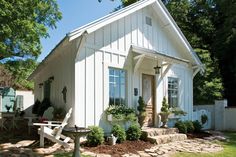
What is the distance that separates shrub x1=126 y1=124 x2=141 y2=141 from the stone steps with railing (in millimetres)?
337

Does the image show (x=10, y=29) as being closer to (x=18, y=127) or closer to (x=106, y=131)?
(x=18, y=127)

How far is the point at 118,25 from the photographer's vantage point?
11070 millimetres

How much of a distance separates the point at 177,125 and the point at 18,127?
6913 mm

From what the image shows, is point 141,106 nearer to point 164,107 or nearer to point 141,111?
point 141,111

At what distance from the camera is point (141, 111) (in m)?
11.2

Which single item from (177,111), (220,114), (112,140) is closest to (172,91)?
(177,111)

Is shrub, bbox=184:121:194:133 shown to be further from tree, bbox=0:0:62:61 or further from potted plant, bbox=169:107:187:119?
tree, bbox=0:0:62:61

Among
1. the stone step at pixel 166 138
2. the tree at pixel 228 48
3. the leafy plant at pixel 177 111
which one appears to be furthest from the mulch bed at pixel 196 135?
the tree at pixel 228 48

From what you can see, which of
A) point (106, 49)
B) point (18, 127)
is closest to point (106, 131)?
point (106, 49)

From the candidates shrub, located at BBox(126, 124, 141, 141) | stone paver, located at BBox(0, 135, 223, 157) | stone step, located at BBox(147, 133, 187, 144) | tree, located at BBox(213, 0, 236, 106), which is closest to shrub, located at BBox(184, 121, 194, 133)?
stone step, located at BBox(147, 133, 187, 144)

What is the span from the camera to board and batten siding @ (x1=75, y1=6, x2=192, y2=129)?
380 inches

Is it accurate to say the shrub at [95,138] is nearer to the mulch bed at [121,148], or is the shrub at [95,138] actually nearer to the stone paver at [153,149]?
the mulch bed at [121,148]

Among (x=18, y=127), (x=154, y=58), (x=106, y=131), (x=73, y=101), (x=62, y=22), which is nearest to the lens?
(x=73, y=101)

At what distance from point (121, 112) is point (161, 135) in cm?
177
